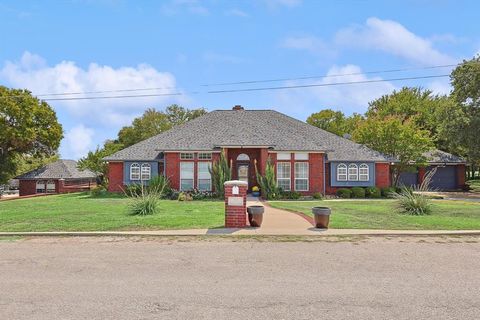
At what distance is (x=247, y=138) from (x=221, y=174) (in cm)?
385

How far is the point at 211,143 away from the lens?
27.8 m

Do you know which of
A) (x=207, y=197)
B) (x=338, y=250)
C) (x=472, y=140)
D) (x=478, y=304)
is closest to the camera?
(x=478, y=304)

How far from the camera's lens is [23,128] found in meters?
40.4

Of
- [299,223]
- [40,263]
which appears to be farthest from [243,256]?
[299,223]

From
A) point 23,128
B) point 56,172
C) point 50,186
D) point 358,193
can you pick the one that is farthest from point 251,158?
point 50,186

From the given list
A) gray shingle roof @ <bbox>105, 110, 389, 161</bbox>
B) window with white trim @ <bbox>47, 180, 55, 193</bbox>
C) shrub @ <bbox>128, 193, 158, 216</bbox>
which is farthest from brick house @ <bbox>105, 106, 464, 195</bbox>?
window with white trim @ <bbox>47, 180, 55, 193</bbox>

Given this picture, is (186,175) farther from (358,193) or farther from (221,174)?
(358,193)

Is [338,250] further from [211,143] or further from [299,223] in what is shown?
[211,143]

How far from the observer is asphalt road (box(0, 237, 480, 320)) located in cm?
538

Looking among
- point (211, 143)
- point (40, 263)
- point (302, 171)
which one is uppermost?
point (211, 143)

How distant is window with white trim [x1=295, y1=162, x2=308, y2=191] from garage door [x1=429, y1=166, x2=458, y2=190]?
58.1 ft

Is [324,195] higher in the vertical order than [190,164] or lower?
lower

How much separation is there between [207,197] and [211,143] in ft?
13.5

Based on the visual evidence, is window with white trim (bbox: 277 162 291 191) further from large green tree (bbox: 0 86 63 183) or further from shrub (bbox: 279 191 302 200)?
large green tree (bbox: 0 86 63 183)
